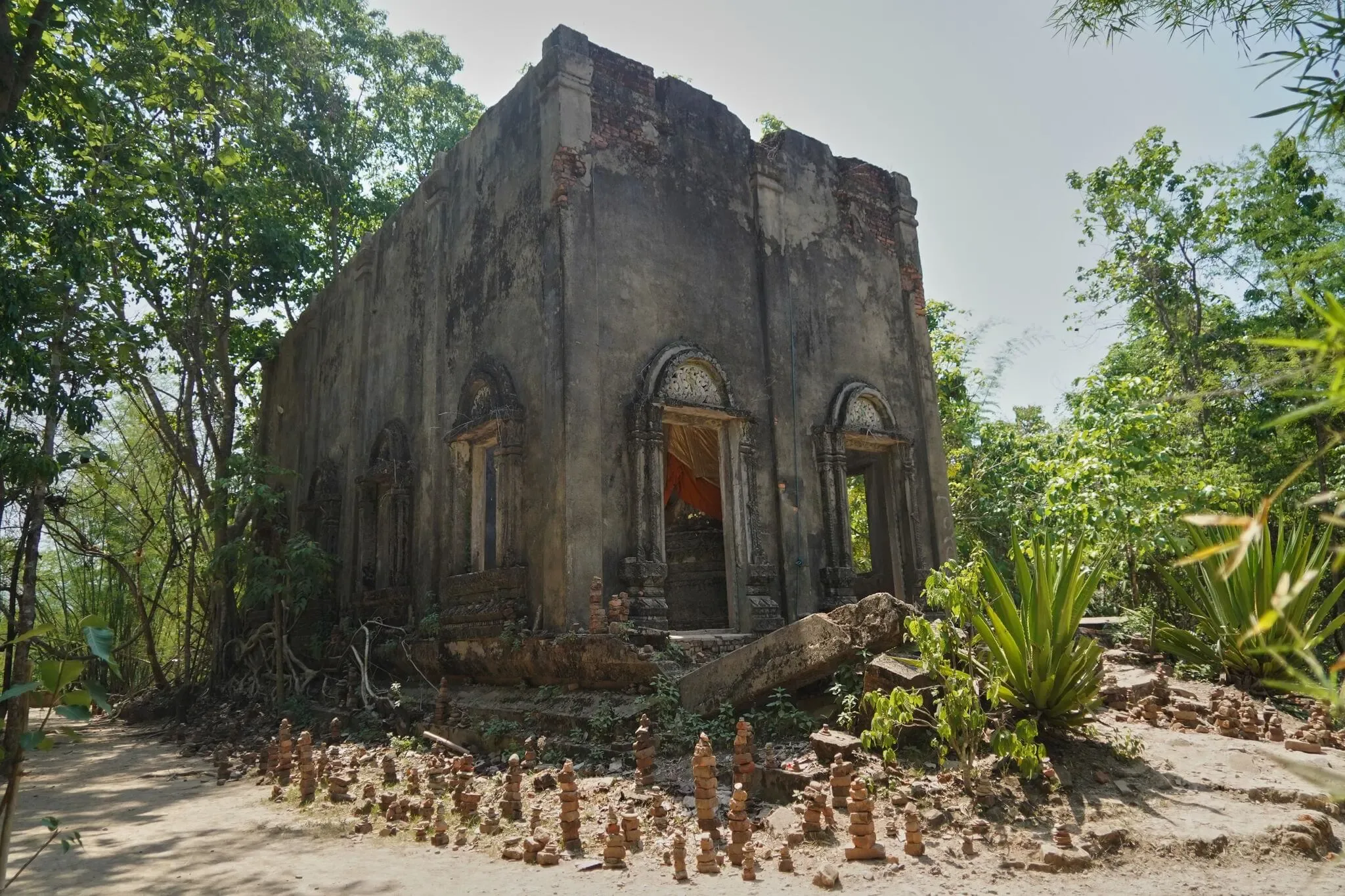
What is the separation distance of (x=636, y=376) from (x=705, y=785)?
4.55 metres

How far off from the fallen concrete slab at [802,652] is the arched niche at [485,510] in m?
2.29

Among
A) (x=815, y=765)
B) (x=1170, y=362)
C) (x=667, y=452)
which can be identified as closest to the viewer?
(x=815, y=765)

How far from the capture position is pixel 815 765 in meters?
5.10

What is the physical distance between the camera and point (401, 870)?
4098mm

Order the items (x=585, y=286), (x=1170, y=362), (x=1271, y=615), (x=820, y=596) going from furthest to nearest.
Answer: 1. (x=1170, y=362)
2. (x=820, y=596)
3. (x=585, y=286)
4. (x=1271, y=615)

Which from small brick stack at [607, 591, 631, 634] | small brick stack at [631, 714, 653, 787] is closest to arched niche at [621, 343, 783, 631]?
small brick stack at [607, 591, 631, 634]

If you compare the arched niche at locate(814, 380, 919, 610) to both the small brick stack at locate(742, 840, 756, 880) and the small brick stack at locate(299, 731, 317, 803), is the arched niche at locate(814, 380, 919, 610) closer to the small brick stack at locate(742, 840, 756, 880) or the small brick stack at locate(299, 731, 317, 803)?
the small brick stack at locate(299, 731, 317, 803)

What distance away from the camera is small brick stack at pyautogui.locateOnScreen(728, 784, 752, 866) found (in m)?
3.92

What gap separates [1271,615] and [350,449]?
40.6 ft

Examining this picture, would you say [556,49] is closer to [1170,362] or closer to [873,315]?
[873,315]

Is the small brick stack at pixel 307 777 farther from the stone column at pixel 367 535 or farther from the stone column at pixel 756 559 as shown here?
the stone column at pixel 367 535

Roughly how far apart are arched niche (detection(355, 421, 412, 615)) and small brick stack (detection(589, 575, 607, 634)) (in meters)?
3.59

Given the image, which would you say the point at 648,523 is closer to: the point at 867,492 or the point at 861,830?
the point at 867,492

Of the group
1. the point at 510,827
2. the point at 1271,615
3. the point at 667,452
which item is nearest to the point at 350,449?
the point at 667,452
